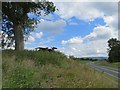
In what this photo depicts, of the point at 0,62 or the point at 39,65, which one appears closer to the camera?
the point at 0,62

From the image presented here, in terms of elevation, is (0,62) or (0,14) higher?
(0,14)

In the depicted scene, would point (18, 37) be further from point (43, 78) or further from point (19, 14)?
point (43, 78)

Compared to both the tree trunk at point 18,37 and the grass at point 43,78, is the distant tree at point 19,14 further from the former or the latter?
the grass at point 43,78

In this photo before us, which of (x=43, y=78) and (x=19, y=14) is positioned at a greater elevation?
(x=19, y=14)

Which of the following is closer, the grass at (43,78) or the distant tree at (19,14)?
the grass at (43,78)

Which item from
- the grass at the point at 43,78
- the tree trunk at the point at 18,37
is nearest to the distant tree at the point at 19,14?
the tree trunk at the point at 18,37

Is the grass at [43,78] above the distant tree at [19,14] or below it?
below

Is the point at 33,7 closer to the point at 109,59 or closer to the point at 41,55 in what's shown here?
the point at 41,55

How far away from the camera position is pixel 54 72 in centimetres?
1437

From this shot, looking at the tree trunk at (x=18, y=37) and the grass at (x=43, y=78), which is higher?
the tree trunk at (x=18, y=37)

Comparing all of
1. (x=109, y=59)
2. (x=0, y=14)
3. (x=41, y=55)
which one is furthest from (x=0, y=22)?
(x=109, y=59)

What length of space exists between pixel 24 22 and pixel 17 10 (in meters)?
1.61

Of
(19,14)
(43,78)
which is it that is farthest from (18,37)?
(43,78)

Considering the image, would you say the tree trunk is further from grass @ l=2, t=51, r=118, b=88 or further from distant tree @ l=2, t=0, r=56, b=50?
grass @ l=2, t=51, r=118, b=88
